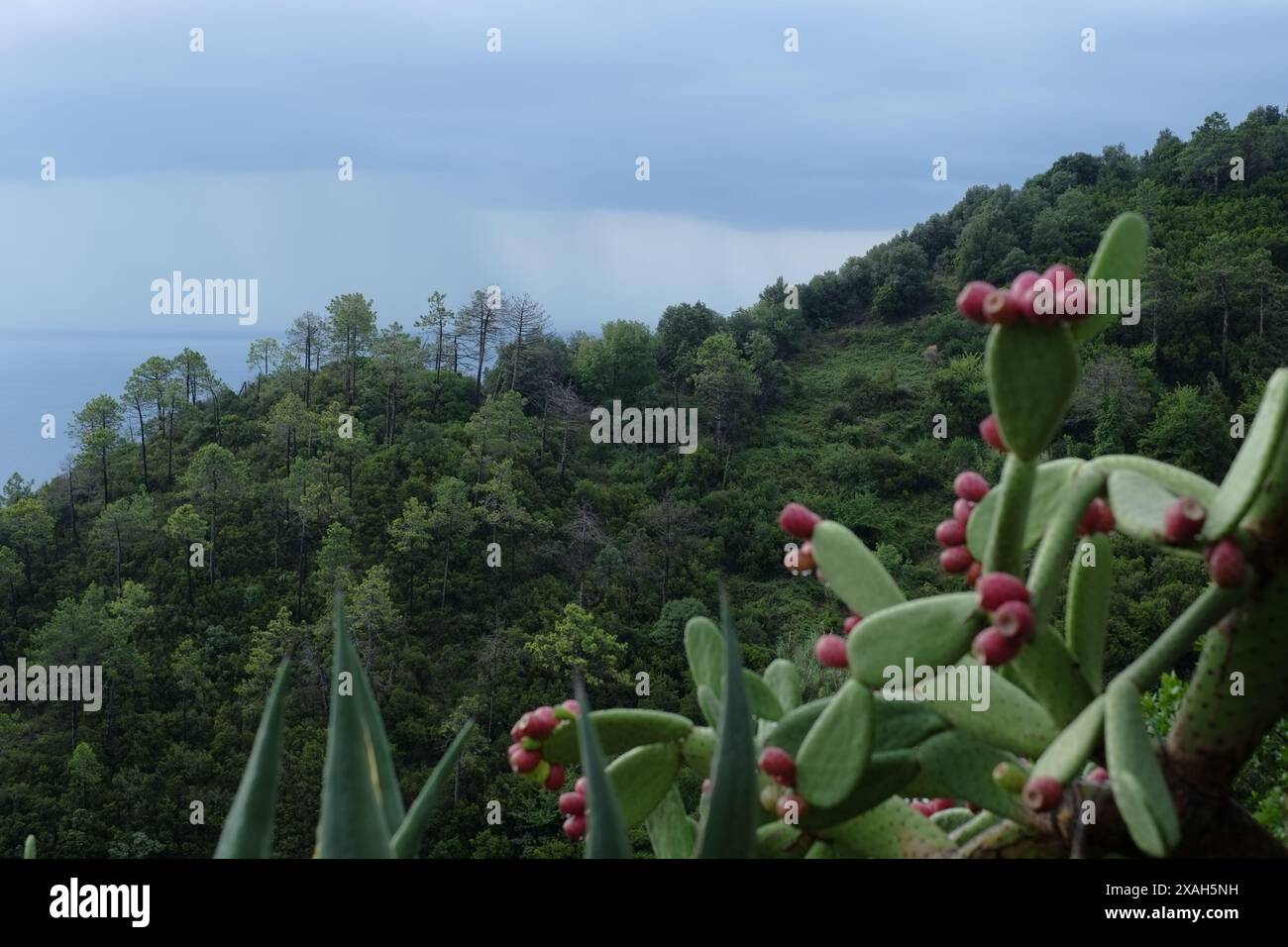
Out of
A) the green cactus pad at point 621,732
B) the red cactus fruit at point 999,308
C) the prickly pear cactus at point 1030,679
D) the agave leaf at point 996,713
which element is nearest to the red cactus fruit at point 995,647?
the prickly pear cactus at point 1030,679

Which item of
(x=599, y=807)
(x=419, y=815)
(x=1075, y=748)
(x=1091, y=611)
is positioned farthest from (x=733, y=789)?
(x=1091, y=611)

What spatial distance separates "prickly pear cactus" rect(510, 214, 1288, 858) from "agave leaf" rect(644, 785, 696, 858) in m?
0.05

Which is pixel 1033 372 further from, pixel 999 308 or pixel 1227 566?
pixel 1227 566

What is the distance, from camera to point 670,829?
108 centimetres

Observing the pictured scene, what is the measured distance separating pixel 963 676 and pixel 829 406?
21726mm

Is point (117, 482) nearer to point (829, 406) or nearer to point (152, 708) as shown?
point (152, 708)

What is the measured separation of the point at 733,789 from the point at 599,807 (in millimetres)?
88

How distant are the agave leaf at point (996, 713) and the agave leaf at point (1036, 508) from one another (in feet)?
0.34

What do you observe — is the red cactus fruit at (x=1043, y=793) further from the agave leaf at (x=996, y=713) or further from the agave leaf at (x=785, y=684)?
the agave leaf at (x=785, y=684)

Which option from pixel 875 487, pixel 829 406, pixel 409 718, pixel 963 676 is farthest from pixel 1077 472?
pixel 829 406

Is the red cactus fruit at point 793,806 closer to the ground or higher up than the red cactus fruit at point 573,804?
higher up

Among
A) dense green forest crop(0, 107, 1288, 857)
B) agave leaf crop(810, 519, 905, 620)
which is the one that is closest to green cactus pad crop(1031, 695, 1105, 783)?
agave leaf crop(810, 519, 905, 620)

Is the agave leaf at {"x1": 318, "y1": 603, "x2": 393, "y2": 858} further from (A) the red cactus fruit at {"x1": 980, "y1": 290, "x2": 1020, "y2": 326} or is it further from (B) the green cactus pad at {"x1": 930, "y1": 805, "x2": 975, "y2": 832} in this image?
(B) the green cactus pad at {"x1": 930, "y1": 805, "x2": 975, "y2": 832}

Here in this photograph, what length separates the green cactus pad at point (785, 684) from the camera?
1163 millimetres
